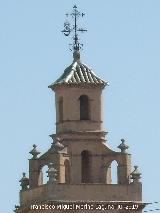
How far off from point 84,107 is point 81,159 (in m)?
2.81

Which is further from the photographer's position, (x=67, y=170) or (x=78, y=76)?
(x=78, y=76)

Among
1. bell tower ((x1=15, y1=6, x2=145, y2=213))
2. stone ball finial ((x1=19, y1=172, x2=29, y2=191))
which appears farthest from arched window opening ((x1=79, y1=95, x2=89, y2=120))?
stone ball finial ((x1=19, y1=172, x2=29, y2=191))

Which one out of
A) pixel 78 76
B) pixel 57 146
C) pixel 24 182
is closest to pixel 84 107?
pixel 78 76

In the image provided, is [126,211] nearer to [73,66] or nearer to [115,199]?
[115,199]

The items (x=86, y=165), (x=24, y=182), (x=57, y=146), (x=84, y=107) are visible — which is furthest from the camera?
(x=24, y=182)

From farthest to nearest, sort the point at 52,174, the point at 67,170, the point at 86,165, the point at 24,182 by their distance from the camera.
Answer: the point at 24,182 → the point at 86,165 → the point at 67,170 → the point at 52,174

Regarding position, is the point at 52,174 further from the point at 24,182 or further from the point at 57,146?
the point at 24,182

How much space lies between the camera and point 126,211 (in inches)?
4560

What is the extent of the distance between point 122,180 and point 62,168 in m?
3.39

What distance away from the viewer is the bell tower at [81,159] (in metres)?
116

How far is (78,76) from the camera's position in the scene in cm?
11831

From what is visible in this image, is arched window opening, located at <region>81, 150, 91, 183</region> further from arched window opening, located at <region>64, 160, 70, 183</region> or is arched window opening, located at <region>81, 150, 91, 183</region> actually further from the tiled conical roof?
the tiled conical roof

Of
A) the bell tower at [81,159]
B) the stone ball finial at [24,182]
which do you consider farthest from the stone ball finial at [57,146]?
the stone ball finial at [24,182]

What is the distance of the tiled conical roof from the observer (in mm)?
117688
